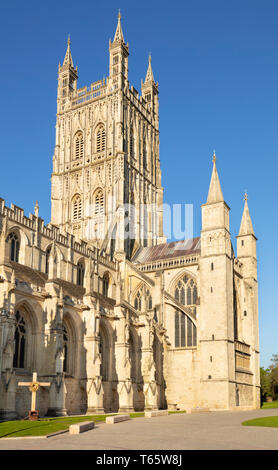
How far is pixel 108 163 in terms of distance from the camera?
60.1m

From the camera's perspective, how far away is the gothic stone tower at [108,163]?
58219 millimetres

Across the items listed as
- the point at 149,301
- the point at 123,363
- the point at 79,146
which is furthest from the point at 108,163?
the point at 123,363

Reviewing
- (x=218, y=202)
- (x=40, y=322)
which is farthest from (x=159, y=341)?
(x=40, y=322)

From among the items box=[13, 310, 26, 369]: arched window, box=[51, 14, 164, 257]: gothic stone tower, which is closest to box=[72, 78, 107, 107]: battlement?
box=[51, 14, 164, 257]: gothic stone tower

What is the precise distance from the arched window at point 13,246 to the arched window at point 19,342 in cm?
1024

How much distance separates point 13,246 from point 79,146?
1052 inches

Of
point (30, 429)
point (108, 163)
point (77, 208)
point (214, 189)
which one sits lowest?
point (30, 429)

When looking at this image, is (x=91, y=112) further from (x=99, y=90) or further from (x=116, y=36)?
(x=116, y=36)

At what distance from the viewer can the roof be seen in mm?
53228

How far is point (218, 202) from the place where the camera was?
4809 cm

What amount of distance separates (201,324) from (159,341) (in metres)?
4.29

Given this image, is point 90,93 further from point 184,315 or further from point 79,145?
point 184,315

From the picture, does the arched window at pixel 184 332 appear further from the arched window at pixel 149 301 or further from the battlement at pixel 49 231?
the battlement at pixel 49 231

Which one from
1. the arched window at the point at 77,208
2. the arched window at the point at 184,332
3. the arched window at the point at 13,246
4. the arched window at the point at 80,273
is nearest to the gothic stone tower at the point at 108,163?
the arched window at the point at 77,208
